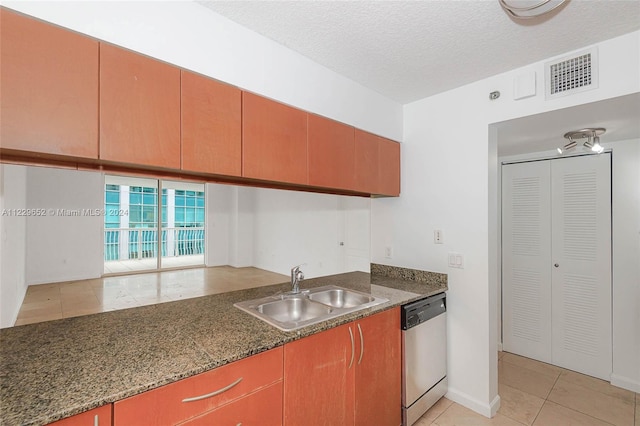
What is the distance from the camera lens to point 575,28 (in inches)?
62.7

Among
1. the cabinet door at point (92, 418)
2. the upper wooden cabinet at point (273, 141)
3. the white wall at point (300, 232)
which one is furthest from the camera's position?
the white wall at point (300, 232)

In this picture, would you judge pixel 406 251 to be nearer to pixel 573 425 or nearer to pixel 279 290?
pixel 279 290

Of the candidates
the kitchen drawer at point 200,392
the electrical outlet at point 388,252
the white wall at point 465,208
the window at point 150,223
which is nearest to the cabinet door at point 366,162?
the white wall at point 465,208

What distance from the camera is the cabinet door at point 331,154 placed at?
1920 mm

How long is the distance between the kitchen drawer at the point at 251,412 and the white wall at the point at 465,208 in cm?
166

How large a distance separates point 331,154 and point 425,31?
0.90m

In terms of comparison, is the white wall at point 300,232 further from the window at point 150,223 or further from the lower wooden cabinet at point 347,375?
the lower wooden cabinet at point 347,375

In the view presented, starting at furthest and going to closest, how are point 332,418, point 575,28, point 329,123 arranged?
point 329,123, point 575,28, point 332,418

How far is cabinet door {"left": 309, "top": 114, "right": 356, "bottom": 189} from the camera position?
1.92 meters

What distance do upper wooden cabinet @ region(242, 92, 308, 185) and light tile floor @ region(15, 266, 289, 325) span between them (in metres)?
1.73

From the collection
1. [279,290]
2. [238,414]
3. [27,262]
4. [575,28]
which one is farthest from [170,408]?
[27,262]

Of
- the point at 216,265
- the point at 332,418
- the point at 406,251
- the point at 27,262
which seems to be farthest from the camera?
the point at 27,262

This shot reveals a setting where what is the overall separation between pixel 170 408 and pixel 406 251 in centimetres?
210

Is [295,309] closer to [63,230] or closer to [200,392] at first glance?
[200,392]
